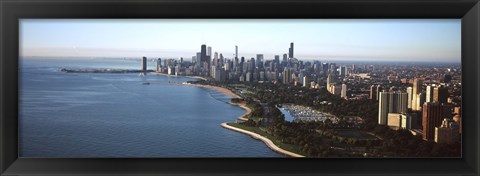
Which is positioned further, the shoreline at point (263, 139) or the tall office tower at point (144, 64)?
the tall office tower at point (144, 64)

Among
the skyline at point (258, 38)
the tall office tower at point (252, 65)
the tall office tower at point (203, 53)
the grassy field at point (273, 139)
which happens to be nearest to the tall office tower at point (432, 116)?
the skyline at point (258, 38)

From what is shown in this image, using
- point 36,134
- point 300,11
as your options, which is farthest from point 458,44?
point 36,134

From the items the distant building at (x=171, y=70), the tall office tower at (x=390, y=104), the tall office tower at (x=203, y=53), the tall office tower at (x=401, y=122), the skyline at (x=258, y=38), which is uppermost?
the skyline at (x=258, y=38)

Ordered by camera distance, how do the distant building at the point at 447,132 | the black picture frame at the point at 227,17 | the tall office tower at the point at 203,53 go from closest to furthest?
the black picture frame at the point at 227,17
the distant building at the point at 447,132
the tall office tower at the point at 203,53

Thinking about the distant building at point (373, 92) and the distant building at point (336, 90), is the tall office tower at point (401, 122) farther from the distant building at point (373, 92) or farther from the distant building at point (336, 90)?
the distant building at point (336, 90)

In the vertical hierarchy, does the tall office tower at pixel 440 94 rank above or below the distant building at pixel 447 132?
above
